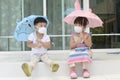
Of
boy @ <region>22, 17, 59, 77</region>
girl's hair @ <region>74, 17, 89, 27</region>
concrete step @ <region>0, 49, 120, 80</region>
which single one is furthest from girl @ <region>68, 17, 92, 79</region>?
boy @ <region>22, 17, 59, 77</region>

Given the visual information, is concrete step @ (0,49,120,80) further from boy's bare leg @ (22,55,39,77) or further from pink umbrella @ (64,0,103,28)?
pink umbrella @ (64,0,103,28)

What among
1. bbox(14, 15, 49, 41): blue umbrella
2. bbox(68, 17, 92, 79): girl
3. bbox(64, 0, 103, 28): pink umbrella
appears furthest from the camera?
bbox(14, 15, 49, 41): blue umbrella

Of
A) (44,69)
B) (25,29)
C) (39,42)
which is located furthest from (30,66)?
(25,29)

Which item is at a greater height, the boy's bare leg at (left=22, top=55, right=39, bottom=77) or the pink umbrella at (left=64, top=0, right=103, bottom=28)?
the pink umbrella at (left=64, top=0, right=103, bottom=28)

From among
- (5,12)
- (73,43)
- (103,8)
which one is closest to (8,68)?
(73,43)

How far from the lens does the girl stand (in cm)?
510

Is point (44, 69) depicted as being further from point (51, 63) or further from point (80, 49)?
point (80, 49)

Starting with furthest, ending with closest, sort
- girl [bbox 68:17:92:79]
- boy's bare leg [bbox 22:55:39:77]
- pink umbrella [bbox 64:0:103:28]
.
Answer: pink umbrella [bbox 64:0:103:28]
girl [bbox 68:17:92:79]
boy's bare leg [bbox 22:55:39:77]

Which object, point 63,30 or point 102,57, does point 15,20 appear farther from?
point 102,57

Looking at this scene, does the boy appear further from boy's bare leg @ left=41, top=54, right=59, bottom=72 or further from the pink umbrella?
the pink umbrella

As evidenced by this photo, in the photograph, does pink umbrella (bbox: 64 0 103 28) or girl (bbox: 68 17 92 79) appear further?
pink umbrella (bbox: 64 0 103 28)

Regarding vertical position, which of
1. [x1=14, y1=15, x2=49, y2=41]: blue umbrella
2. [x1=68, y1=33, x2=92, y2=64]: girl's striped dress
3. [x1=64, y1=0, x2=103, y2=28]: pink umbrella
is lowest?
[x1=68, y1=33, x2=92, y2=64]: girl's striped dress

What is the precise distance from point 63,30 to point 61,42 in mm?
218

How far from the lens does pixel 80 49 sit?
5156mm
